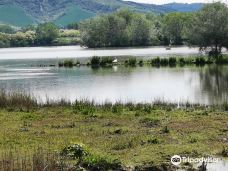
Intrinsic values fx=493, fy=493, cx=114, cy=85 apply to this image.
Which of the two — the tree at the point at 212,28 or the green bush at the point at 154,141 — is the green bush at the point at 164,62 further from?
the green bush at the point at 154,141

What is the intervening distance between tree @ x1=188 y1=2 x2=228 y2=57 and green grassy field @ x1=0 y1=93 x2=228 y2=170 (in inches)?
2202

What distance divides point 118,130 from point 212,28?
65751mm

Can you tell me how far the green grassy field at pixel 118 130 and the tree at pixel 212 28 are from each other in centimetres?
5593

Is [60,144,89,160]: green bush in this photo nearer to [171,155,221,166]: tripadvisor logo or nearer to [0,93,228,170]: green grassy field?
[0,93,228,170]: green grassy field

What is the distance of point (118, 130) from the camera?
829 inches

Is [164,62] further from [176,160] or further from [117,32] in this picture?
[117,32]

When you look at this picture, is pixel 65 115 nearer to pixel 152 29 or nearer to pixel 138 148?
pixel 138 148

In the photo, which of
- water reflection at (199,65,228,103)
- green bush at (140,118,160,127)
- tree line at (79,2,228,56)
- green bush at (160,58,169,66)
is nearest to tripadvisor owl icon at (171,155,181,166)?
green bush at (140,118,160,127)

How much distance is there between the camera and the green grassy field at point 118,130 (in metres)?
17.1

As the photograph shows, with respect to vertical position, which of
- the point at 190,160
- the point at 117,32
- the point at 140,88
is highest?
the point at 117,32

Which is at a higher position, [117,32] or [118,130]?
[117,32]

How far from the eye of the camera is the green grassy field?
674 inches

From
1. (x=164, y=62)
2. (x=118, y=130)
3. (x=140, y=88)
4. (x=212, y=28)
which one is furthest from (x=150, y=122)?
(x=212, y=28)

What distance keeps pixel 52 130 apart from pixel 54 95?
21.1 meters
